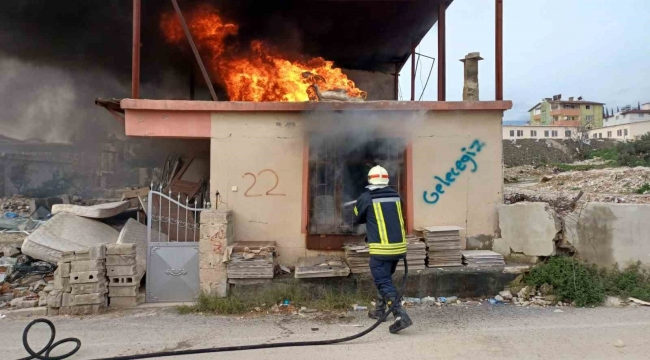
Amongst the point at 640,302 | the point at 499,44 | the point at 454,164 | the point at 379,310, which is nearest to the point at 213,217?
the point at 379,310

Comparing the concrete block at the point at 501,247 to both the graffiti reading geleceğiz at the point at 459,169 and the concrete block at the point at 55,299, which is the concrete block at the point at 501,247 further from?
the concrete block at the point at 55,299

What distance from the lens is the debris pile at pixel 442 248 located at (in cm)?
639

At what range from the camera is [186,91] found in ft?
43.9

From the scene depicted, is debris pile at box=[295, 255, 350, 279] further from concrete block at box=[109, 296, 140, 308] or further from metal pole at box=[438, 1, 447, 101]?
metal pole at box=[438, 1, 447, 101]

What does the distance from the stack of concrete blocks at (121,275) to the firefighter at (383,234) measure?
3509 millimetres

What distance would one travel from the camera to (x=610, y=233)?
249 inches

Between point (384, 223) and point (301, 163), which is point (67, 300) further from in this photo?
point (384, 223)

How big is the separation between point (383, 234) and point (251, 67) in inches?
283

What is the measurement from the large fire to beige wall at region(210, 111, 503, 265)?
2.15m

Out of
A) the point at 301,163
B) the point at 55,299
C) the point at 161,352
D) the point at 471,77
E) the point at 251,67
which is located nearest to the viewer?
the point at 161,352

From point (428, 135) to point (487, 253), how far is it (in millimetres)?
2187

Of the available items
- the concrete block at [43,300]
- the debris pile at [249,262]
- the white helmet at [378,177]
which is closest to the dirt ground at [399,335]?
the concrete block at [43,300]

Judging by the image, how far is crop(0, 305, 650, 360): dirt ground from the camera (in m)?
4.26

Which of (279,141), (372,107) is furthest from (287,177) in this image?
(372,107)
